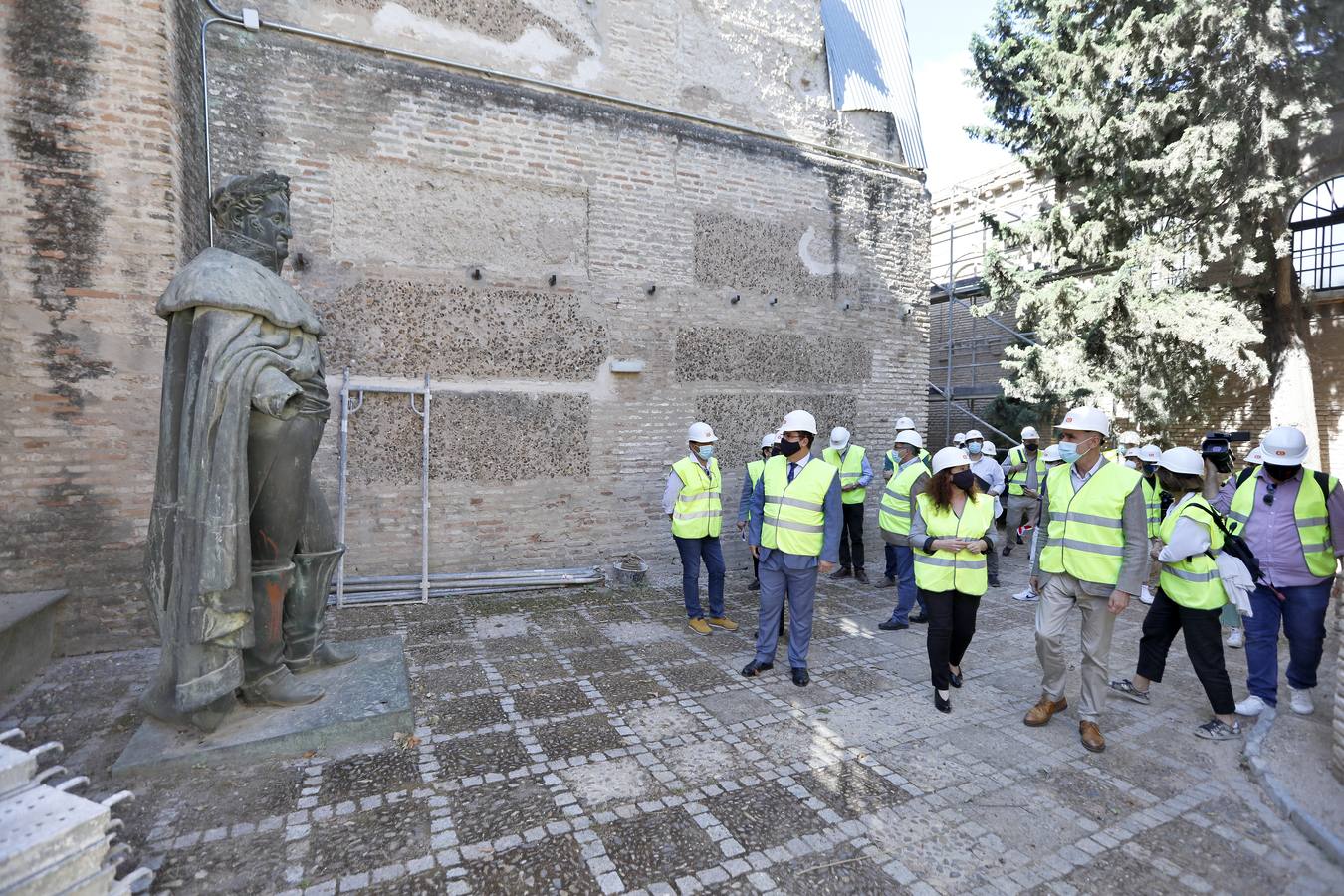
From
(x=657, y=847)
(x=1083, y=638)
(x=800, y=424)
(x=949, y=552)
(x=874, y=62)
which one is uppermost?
(x=874, y=62)

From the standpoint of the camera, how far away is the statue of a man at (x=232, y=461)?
3.33 meters

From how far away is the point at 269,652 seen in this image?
12.5 ft

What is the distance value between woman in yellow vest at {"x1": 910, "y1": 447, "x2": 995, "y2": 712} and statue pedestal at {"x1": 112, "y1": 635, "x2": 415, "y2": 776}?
3.26 metres

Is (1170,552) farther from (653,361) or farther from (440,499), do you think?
(440,499)

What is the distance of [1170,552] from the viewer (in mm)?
4254

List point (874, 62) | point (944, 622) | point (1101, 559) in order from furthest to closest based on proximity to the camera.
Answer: point (874, 62) → point (944, 622) → point (1101, 559)

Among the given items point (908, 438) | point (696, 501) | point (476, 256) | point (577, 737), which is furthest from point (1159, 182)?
point (577, 737)

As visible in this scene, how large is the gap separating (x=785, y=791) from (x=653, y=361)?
5583 mm

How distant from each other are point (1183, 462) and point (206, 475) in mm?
5701

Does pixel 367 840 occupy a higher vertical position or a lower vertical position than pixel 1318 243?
lower

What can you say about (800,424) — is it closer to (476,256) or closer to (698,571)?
(698,571)

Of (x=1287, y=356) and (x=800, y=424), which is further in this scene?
(x=1287, y=356)

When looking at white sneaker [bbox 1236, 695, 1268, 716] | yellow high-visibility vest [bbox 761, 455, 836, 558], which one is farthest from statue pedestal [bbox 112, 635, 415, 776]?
white sneaker [bbox 1236, 695, 1268, 716]

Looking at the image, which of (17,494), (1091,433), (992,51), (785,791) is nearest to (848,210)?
(992,51)
